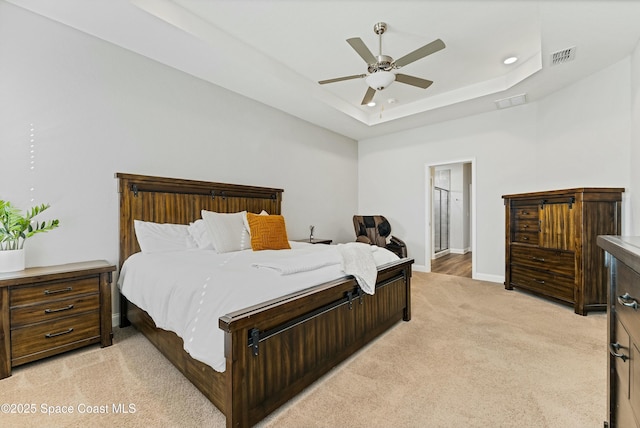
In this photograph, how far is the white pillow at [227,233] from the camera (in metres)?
2.84

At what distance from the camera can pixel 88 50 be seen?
105 inches

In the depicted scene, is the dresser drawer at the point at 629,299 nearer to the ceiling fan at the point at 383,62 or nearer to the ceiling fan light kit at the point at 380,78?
the ceiling fan at the point at 383,62

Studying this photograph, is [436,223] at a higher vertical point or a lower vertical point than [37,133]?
lower

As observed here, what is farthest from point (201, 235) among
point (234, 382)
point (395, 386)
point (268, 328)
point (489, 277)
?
point (489, 277)

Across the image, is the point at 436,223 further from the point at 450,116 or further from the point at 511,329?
the point at 511,329

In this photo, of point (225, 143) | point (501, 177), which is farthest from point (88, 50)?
point (501, 177)

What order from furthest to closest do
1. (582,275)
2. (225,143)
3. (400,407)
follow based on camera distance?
(225,143) < (582,275) < (400,407)

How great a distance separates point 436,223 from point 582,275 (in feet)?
13.9

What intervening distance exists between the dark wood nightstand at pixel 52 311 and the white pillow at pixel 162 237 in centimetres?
41

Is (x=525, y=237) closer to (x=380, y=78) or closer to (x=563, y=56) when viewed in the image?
(x=563, y=56)

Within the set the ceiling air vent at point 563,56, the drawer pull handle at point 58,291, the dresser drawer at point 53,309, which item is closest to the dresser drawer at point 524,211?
the ceiling air vent at point 563,56

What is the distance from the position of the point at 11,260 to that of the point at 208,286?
5.52 ft

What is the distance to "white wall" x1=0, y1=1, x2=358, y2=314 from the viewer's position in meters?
2.34

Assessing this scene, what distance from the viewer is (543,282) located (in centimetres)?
359
